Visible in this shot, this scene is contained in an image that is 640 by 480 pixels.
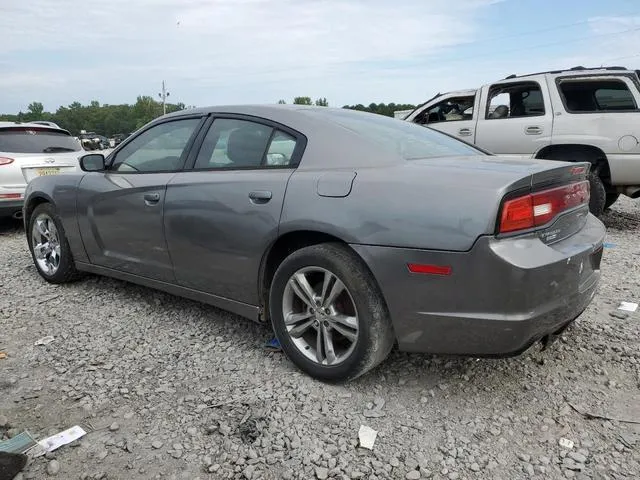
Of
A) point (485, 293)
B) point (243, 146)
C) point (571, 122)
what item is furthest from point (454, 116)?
point (485, 293)

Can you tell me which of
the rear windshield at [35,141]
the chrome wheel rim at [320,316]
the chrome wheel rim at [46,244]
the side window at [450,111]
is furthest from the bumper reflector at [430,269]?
the rear windshield at [35,141]

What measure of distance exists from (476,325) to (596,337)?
144 cm

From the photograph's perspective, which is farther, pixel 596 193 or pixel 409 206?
pixel 596 193

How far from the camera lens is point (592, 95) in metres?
6.60

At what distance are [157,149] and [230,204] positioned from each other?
3.64 feet

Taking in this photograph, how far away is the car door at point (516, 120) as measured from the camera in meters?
6.66

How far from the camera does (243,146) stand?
3.26m

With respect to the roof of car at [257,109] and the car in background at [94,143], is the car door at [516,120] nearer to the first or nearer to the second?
the roof of car at [257,109]

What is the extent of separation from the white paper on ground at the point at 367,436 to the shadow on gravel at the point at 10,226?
690 cm

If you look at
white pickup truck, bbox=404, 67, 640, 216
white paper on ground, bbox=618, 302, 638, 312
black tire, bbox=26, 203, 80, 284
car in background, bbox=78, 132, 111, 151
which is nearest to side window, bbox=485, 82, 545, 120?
white pickup truck, bbox=404, 67, 640, 216

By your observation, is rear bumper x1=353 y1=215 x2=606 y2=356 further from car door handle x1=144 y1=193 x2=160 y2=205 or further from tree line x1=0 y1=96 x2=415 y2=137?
tree line x1=0 y1=96 x2=415 y2=137

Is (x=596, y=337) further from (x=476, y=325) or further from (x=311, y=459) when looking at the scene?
(x=311, y=459)

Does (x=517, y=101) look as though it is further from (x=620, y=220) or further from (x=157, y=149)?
(x=157, y=149)

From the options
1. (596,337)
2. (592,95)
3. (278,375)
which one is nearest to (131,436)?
(278,375)
